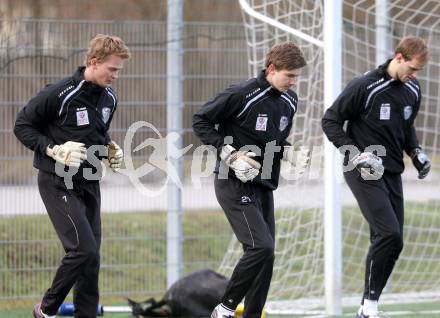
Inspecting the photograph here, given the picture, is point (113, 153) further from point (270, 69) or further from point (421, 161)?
point (421, 161)

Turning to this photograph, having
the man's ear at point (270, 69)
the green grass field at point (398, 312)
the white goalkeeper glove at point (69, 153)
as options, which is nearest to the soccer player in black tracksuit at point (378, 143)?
the man's ear at point (270, 69)

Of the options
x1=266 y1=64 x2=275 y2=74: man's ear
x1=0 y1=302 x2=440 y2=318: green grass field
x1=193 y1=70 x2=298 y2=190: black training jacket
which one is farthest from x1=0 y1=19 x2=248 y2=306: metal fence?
x1=266 y1=64 x2=275 y2=74: man's ear

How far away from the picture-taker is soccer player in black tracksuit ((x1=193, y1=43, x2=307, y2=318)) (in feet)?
22.6

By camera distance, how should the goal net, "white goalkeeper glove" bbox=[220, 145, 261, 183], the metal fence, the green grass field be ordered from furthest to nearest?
the goal net, the metal fence, the green grass field, "white goalkeeper glove" bbox=[220, 145, 261, 183]

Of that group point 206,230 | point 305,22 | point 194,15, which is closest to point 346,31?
point 305,22

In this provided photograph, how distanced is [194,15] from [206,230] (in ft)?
7.55

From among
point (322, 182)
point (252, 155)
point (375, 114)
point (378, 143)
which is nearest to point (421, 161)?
point (378, 143)

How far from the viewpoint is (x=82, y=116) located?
22.4 feet

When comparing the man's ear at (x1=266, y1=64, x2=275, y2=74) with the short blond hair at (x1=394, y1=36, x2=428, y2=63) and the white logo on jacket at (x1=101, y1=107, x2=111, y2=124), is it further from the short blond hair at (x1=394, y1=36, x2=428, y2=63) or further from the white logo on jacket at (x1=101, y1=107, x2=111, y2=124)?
Answer: the white logo on jacket at (x1=101, y1=107, x2=111, y2=124)

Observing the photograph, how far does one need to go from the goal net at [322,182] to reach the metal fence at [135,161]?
39 centimetres

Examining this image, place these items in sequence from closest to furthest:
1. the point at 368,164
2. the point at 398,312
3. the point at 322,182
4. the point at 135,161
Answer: the point at 368,164 < the point at 398,312 < the point at 135,161 < the point at 322,182

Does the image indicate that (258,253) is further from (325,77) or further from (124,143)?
(124,143)

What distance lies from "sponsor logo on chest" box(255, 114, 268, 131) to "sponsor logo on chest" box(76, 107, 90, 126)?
1172 millimetres

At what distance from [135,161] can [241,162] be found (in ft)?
9.51
